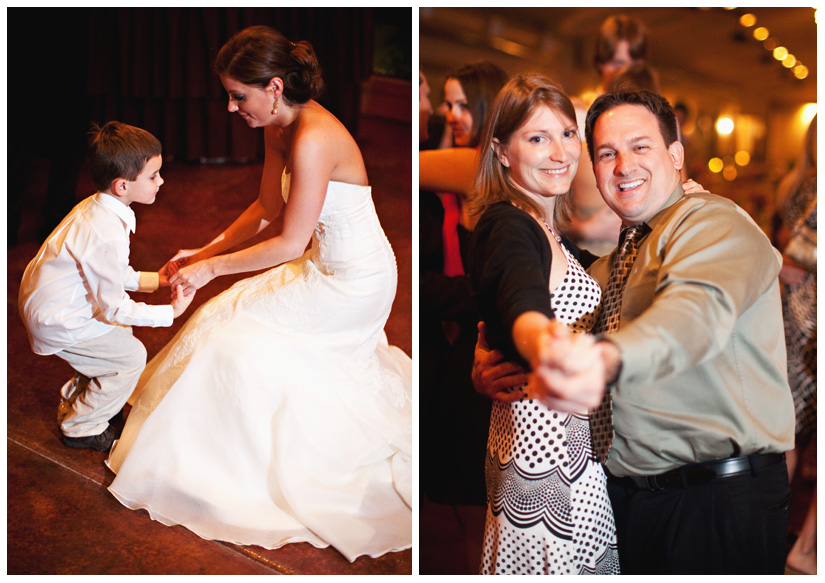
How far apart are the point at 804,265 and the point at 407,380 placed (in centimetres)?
137

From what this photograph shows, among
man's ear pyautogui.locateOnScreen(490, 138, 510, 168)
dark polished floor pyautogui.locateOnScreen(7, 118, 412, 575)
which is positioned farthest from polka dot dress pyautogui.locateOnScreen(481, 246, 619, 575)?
dark polished floor pyautogui.locateOnScreen(7, 118, 412, 575)

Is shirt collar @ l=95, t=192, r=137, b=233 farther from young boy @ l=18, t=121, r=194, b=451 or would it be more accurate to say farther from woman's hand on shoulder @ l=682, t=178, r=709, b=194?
woman's hand on shoulder @ l=682, t=178, r=709, b=194

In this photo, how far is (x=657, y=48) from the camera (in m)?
6.07

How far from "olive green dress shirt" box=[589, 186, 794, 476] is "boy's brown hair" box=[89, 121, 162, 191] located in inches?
49.1

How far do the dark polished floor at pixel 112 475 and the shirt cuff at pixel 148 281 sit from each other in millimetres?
32

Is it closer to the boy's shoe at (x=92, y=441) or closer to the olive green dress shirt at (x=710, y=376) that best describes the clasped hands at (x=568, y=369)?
the olive green dress shirt at (x=710, y=376)

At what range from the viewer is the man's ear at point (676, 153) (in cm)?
150

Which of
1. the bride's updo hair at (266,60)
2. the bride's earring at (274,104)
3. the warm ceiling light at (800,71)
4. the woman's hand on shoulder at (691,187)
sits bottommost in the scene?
the woman's hand on shoulder at (691,187)

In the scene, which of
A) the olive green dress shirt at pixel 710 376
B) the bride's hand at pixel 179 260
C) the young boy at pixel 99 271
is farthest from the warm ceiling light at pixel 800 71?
the young boy at pixel 99 271

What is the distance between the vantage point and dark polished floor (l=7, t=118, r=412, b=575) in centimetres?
176

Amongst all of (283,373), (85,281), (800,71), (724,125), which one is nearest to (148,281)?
(85,281)

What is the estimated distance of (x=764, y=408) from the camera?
1.37 m

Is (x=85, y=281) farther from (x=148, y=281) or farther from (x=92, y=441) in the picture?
(x=92, y=441)

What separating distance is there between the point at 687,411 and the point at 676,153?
587 millimetres
